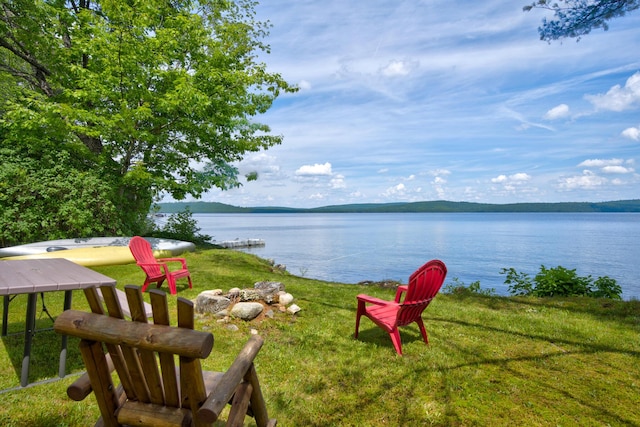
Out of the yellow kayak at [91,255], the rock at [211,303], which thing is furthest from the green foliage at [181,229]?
the rock at [211,303]

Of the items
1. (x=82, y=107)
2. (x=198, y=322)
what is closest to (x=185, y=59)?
(x=82, y=107)

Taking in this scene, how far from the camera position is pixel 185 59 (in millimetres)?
17453

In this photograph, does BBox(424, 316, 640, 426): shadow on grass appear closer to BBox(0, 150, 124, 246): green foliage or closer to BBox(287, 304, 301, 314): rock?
BBox(287, 304, 301, 314): rock

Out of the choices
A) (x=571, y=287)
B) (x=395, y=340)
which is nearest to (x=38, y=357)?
(x=395, y=340)

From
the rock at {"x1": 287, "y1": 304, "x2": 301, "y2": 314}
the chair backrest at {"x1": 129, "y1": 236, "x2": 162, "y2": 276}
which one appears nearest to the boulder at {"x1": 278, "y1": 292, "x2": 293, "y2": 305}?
the rock at {"x1": 287, "y1": 304, "x2": 301, "y2": 314}

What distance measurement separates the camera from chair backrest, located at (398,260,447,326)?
16.2 ft

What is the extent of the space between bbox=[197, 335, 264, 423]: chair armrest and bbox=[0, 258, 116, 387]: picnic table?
62.1 inches

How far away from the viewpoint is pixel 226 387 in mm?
2195

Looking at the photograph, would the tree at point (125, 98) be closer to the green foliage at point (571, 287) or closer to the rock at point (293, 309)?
the rock at point (293, 309)

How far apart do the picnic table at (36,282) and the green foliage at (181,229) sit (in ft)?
48.0

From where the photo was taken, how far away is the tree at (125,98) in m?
13.8

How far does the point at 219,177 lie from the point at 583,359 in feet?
53.2

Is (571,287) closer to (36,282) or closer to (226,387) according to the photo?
(226,387)

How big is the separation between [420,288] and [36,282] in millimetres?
4440
